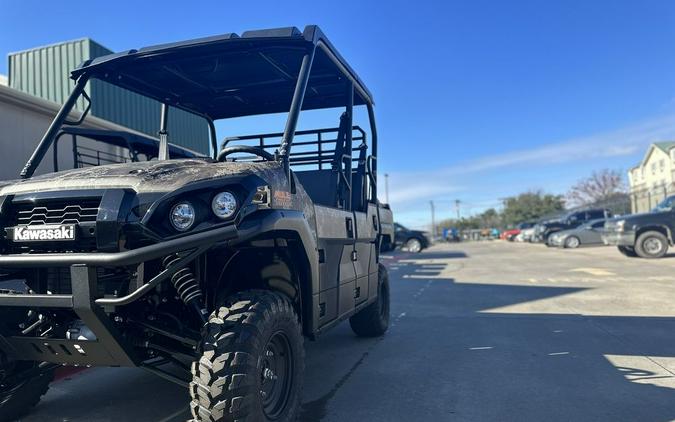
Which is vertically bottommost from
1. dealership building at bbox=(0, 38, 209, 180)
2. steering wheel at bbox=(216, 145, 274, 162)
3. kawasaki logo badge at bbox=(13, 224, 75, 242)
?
kawasaki logo badge at bbox=(13, 224, 75, 242)

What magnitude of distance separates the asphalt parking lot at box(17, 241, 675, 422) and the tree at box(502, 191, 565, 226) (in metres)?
64.6

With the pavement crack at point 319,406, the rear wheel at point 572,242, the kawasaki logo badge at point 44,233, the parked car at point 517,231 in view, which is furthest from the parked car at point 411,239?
the kawasaki logo badge at point 44,233

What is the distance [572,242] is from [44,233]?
89.6 ft

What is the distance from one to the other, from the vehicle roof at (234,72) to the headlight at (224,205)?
132 centimetres

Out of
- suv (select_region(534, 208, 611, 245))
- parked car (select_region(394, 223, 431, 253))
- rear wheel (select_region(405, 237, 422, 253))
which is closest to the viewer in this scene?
parked car (select_region(394, 223, 431, 253))

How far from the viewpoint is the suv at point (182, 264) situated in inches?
99.2

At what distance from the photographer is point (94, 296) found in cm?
241

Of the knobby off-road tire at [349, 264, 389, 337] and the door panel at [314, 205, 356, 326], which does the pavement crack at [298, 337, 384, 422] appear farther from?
the knobby off-road tire at [349, 264, 389, 337]

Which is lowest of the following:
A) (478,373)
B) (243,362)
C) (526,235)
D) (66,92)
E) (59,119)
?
(478,373)

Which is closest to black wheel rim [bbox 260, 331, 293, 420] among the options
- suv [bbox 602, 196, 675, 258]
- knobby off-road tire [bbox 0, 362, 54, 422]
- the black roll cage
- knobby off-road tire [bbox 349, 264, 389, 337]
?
the black roll cage

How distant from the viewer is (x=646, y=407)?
12.4 feet

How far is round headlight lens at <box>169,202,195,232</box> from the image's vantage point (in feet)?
8.43

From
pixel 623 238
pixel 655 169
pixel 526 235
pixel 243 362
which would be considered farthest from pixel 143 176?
pixel 655 169

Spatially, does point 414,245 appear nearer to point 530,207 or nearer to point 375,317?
point 375,317
